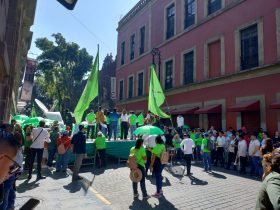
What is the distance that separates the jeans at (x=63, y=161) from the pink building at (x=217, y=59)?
388 inches

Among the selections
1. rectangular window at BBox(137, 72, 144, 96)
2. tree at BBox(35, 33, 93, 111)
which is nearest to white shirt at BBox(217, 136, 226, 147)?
rectangular window at BBox(137, 72, 144, 96)

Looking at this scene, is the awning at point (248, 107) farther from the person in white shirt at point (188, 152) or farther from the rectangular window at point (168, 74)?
the rectangular window at point (168, 74)

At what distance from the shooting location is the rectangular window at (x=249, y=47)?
15.6 meters

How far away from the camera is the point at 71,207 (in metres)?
6.38

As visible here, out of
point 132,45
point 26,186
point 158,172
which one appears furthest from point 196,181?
point 132,45

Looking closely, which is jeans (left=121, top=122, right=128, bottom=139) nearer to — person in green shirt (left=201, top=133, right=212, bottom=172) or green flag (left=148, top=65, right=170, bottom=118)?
green flag (left=148, top=65, right=170, bottom=118)

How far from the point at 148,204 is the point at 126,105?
2507 cm

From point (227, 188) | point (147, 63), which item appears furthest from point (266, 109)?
point (147, 63)

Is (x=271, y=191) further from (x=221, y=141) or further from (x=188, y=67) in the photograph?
(x=188, y=67)

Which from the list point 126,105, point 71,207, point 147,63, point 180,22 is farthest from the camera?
point 126,105

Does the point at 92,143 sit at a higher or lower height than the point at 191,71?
lower

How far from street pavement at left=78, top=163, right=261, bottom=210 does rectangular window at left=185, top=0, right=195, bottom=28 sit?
46.7ft

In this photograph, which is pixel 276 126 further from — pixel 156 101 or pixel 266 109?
pixel 156 101

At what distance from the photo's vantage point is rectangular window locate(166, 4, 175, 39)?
24172mm
